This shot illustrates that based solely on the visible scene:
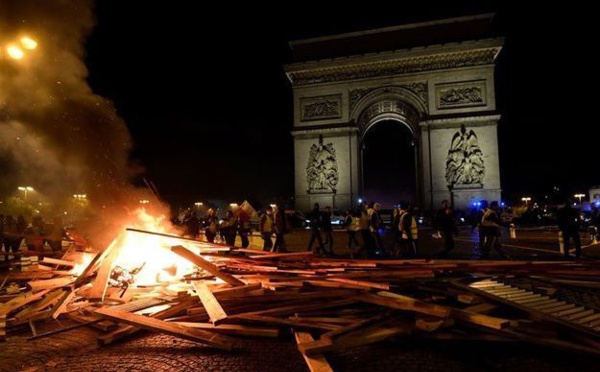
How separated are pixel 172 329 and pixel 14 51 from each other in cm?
632

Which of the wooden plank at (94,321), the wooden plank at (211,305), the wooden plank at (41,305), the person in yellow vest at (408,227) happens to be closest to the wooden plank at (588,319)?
the wooden plank at (211,305)

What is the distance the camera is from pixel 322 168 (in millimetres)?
27250

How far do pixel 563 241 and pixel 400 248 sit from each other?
437cm

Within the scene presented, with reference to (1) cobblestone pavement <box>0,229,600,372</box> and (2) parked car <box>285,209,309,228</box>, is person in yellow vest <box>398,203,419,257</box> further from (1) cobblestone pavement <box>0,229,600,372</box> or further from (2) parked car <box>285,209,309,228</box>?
(2) parked car <box>285,209,309,228</box>

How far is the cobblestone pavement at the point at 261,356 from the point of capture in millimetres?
3695

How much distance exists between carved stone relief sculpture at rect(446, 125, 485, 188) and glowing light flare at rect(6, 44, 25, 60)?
76.3 ft

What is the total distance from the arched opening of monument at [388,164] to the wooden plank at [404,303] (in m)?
38.3

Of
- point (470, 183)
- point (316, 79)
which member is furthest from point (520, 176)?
point (316, 79)

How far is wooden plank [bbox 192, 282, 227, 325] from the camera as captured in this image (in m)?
4.51

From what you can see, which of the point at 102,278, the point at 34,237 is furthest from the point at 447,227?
the point at 34,237

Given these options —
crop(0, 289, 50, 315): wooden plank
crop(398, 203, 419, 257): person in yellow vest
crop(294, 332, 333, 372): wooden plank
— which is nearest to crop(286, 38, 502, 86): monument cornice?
crop(398, 203, 419, 257): person in yellow vest

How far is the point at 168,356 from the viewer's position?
4.01 meters

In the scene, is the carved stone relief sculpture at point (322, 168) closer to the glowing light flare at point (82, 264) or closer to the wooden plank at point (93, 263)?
the glowing light flare at point (82, 264)

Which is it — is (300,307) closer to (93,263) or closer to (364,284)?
(364,284)
